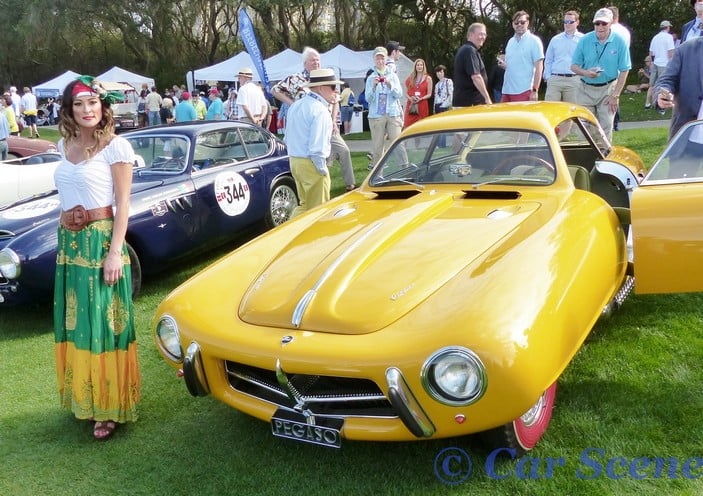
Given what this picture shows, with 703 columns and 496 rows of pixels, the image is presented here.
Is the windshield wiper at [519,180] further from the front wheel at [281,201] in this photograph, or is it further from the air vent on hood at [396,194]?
the front wheel at [281,201]

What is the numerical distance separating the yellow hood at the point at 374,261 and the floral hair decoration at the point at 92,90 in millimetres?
1195

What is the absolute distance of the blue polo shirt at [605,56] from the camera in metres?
7.11

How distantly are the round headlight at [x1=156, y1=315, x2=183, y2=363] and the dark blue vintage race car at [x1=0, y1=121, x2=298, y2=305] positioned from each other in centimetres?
210

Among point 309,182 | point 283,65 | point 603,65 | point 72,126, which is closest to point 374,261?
point 72,126

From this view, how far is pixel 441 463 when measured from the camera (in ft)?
9.56

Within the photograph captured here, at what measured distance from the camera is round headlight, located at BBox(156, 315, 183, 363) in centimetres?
308

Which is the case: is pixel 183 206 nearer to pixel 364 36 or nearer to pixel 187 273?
pixel 187 273

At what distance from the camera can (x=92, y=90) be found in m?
3.19

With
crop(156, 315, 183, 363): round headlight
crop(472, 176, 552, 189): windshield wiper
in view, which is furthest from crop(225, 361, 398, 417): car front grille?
crop(472, 176, 552, 189): windshield wiper

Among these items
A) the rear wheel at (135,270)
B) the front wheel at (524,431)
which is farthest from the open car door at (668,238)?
the rear wheel at (135,270)

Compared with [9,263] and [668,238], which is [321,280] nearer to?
[668,238]

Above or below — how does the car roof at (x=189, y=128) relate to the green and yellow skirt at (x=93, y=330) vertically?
above

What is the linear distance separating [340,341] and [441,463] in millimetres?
816

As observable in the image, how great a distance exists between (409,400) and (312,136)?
369 centimetres
